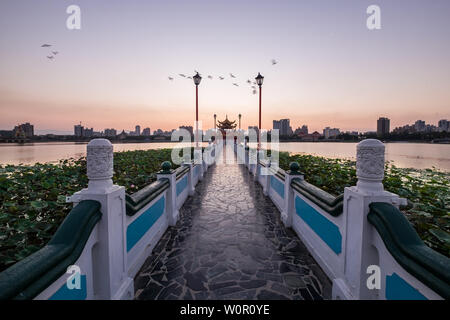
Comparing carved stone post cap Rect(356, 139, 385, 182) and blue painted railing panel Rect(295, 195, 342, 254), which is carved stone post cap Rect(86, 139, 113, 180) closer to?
carved stone post cap Rect(356, 139, 385, 182)

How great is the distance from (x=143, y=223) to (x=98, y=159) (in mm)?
1825

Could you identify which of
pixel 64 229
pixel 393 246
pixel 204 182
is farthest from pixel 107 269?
pixel 204 182

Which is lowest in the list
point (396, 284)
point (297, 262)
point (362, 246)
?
point (297, 262)

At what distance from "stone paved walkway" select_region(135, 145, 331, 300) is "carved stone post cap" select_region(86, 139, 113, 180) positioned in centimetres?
189

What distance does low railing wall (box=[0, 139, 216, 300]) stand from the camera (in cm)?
156

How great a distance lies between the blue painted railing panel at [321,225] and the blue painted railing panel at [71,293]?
3.26 meters

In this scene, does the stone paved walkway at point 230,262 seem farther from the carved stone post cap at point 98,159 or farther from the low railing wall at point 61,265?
the carved stone post cap at point 98,159

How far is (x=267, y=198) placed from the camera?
8.24 meters

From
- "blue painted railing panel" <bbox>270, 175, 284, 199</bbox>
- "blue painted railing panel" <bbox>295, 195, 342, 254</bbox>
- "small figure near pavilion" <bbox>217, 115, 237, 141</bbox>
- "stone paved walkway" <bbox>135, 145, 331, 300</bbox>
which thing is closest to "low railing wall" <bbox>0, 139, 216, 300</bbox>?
"stone paved walkway" <bbox>135, 145, 331, 300</bbox>

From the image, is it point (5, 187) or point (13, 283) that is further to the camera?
point (5, 187)

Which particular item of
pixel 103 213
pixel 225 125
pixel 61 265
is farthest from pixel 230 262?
pixel 225 125
